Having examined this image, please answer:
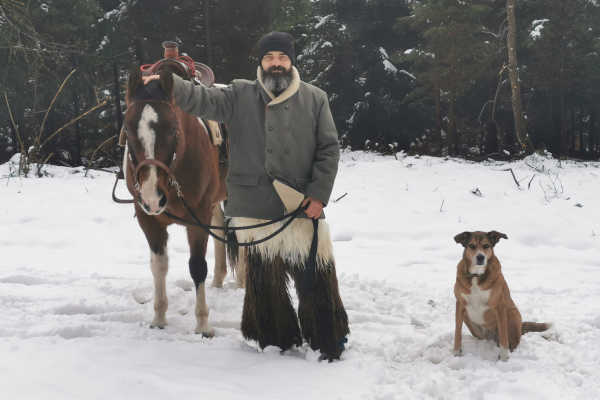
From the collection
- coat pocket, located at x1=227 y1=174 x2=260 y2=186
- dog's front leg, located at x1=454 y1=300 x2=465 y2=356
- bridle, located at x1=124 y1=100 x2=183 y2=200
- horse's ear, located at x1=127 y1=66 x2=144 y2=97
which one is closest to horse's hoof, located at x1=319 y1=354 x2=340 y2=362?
dog's front leg, located at x1=454 y1=300 x2=465 y2=356

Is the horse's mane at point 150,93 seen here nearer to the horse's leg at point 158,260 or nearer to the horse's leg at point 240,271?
the horse's leg at point 158,260

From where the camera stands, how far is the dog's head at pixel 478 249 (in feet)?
10.8

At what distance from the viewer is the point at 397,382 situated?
2959 millimetres

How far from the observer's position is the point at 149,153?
10.2ft

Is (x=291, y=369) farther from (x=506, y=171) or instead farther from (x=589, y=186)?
(x=506, y=171)

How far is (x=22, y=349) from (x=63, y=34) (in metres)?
14.9

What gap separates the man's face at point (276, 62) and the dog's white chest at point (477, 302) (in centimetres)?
199

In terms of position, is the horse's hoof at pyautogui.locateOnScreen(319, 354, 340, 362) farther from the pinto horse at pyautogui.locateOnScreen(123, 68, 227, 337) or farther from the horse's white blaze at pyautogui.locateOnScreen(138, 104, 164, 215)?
the horse's white blaze at pyautogui.locateOnScreen(138, 104, 164, 215)

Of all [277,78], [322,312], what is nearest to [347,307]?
[322,312]

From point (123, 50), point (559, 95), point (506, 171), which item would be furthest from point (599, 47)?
point (123, 50)

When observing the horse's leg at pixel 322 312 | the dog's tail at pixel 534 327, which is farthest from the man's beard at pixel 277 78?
the dog's tail at pixel 534 327

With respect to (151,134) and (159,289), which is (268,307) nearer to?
(159,289)

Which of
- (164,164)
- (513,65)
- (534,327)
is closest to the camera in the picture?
(164,164)

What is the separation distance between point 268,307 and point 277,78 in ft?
5.33
